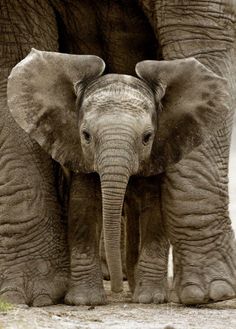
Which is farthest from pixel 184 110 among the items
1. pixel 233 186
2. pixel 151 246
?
pixel 233 186

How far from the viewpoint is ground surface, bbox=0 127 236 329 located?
7.63 metres

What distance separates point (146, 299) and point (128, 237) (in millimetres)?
849

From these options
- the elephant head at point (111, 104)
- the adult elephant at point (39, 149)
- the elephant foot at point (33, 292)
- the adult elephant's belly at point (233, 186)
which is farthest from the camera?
the adult elephant's belly at point (233, 186)

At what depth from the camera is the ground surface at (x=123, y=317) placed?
7.63 meters

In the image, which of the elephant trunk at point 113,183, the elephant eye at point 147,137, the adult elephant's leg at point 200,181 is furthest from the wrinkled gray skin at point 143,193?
the elephant trunk at point 113,183

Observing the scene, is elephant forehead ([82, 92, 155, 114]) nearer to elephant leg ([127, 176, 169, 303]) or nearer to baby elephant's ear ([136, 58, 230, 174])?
baby elephant's ear ([136, 58, 230, 174])

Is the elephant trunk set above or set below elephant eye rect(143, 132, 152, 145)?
below

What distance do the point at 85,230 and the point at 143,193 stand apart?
36cm

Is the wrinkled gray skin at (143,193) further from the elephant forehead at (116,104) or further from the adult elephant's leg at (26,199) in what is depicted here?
the elephant forehead at (116,104)

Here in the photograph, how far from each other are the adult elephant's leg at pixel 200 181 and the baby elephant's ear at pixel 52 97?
18.2 inches

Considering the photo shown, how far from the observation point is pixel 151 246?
8.92 m

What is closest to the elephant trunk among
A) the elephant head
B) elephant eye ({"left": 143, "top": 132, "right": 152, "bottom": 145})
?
the elephant head

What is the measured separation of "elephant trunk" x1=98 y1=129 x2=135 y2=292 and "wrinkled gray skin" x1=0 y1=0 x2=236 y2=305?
449mm

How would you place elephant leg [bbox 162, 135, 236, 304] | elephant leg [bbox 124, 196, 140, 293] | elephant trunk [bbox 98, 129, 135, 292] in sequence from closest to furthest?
elephant trunk [bbox 98, 129, 135, 292] → elephant leg [bbox 162, 135, 236, 304] → elephant leg [bbox 124, 196, 140, 293]
